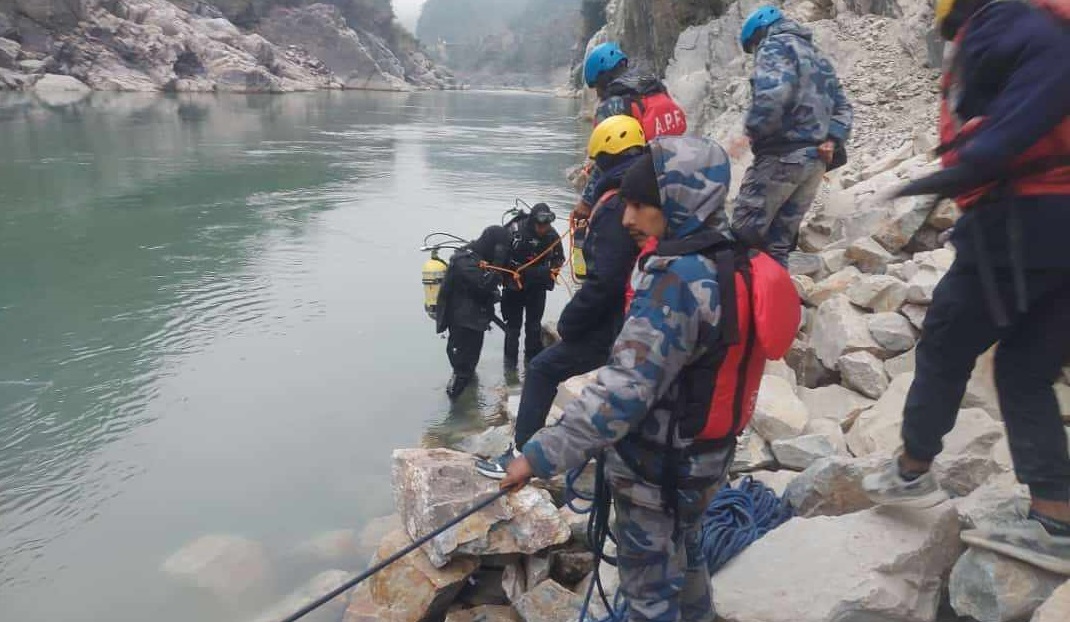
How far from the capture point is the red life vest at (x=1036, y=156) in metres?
2.11

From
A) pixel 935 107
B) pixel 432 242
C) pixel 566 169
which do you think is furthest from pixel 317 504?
pixel 566 169

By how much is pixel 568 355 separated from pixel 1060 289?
6.85ft

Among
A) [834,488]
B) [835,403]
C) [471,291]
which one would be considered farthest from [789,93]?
[834,488]

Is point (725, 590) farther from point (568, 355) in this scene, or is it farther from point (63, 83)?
point (63, 83)

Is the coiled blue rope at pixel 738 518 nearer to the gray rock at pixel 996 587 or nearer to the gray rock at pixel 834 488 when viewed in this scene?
the gray rock at pixel 834 488

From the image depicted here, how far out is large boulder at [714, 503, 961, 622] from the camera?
8.20 feet

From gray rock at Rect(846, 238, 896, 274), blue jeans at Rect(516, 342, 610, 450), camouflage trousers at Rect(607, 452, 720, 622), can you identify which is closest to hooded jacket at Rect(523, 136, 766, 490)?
camouflage trousers at Rect(607, 452, 720, 622)

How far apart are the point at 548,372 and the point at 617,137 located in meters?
1.20

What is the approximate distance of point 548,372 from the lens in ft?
12.7

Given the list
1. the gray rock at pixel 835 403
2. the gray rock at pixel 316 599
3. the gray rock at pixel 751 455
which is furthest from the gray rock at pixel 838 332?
the gray rock at pixel 316 599

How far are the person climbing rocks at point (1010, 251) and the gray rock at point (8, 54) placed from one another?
52.0 meters

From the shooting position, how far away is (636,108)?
15.2 ft

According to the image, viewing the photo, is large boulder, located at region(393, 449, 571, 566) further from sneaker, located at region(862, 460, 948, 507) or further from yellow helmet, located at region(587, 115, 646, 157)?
yellow helmet, located at region(587, 115, 646, 157)

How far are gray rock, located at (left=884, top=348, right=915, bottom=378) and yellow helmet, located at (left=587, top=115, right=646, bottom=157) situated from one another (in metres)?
2.06
